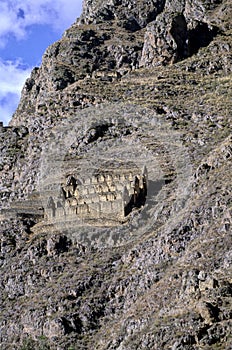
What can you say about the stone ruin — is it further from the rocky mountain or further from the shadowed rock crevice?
the shadowed rock crevice

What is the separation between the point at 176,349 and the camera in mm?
49844

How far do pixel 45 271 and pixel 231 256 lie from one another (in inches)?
674

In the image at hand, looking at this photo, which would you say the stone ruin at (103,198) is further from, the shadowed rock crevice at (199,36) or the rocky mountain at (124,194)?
the shadowed rock crevice at (199,36)

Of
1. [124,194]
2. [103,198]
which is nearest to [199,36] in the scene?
[103,198]

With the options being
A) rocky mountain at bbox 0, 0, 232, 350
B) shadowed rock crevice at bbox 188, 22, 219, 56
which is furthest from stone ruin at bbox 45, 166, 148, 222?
shadowed rock crevice at bbox 188, 22, 219, 56

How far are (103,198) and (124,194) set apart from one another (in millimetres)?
2518

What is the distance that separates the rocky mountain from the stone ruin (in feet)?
0.42

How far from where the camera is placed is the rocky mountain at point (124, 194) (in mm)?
56250

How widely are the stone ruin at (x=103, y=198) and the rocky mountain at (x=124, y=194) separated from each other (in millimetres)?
127

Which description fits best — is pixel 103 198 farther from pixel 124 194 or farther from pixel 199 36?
pixel 199 36

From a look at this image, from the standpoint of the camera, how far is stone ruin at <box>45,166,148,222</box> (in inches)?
2840

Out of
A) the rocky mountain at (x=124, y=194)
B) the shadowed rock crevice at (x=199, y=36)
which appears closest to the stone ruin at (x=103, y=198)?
the rocky mountain at (x=124, y=194)

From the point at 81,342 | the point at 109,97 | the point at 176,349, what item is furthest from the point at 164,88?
the point at 176,349

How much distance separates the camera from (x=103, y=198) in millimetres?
74062
